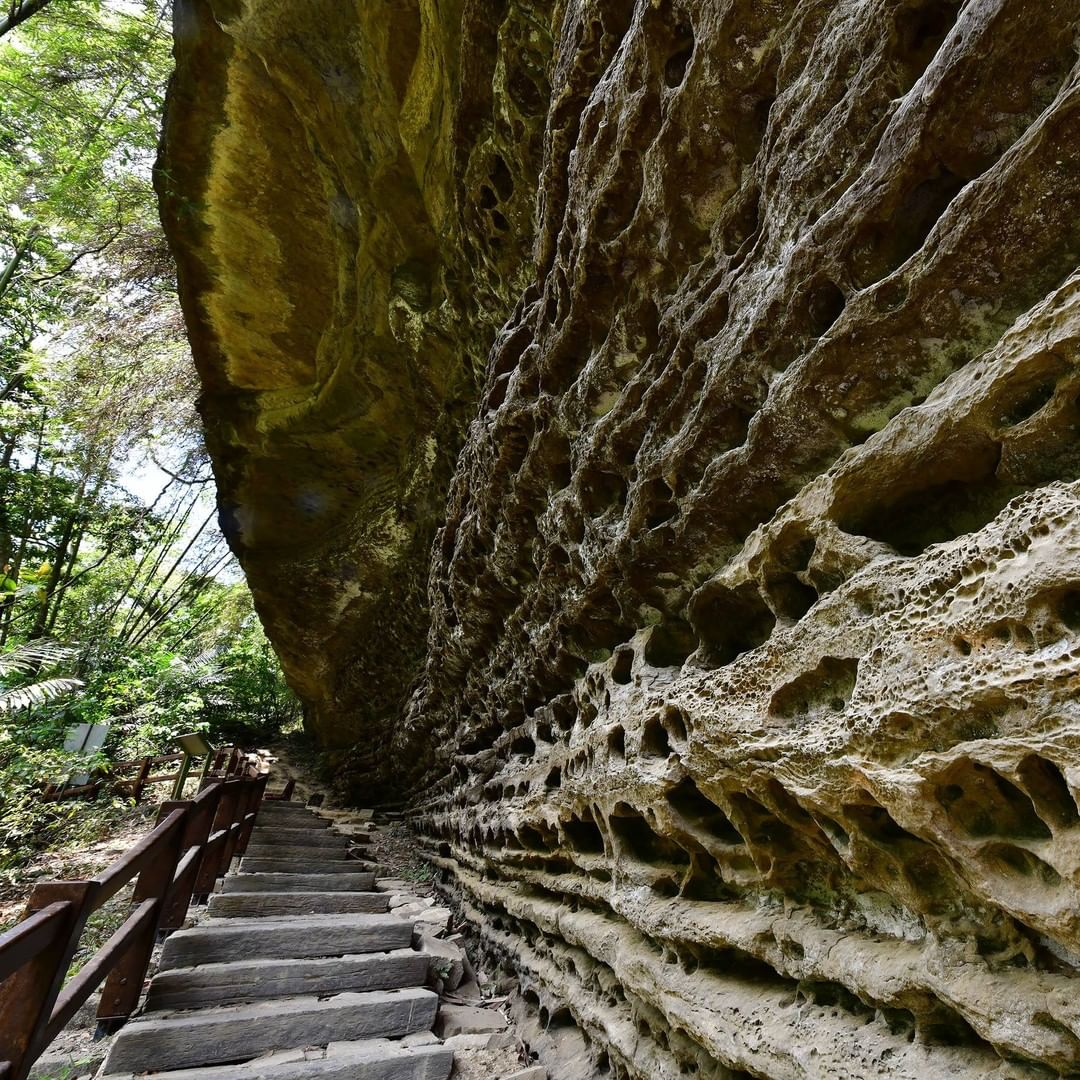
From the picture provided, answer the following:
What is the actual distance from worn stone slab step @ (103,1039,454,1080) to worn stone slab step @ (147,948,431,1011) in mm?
412

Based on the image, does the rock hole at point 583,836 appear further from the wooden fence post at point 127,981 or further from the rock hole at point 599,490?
the wooden fence post at point 127,981

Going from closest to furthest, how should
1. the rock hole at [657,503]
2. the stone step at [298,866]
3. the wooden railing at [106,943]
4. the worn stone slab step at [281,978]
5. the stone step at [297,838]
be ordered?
1. the wooden railing at [106,943]
2. the rock hole at [657,503]
3. the worn stone slab step at [281,978]
4. the stone step at [298,866]
5. the stone step at [297,838]

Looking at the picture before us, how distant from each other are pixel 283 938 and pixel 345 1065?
1085 mm

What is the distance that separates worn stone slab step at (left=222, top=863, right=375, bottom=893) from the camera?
14.0 ft

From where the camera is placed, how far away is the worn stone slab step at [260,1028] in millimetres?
2412

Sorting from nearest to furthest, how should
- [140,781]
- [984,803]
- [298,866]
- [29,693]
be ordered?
[984,803] < [298,866] < [29,693] < [140,781]

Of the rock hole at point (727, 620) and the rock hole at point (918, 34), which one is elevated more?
the rock hole at point (918, 34)

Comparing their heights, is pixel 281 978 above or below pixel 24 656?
below

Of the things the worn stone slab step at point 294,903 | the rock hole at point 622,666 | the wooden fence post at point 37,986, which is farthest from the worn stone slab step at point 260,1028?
the rock hole at point 622,666

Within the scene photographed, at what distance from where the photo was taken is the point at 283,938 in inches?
130

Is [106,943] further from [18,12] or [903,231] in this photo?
[18,12]

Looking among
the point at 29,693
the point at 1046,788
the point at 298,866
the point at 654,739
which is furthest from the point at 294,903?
the point at 29,693

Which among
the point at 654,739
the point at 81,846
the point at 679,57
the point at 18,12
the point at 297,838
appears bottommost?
the point at 81,846

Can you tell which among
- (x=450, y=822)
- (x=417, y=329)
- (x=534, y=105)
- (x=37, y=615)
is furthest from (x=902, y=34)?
(x=37, y=615)
